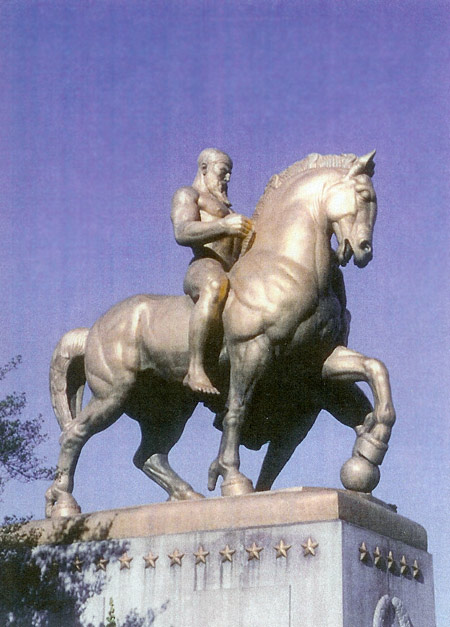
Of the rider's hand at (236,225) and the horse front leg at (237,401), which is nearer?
the horse front leg at (237,401)

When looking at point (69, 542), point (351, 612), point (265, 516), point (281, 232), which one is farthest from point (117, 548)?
point (281, 232)

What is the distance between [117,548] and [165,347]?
74.4 inches

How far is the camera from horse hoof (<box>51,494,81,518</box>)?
476 inches

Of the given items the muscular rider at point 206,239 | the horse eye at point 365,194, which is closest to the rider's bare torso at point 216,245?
the muscular rider at point 206,239

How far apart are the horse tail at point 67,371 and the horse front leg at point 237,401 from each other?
2.05 m

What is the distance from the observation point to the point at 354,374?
1142cm

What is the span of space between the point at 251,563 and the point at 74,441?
8.57 feet

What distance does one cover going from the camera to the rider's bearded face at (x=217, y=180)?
12.4 meters

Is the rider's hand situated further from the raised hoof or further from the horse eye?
the raised hoof

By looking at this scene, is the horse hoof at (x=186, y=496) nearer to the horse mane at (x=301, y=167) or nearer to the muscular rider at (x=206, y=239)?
the muscular rider at (x=206, y=239)

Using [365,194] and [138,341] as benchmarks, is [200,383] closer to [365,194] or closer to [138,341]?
[138,341]

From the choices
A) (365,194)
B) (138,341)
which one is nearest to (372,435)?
(365,194)

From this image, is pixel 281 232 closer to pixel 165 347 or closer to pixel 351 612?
pixel 165 347

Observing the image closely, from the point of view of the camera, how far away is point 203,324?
11.4 meters
